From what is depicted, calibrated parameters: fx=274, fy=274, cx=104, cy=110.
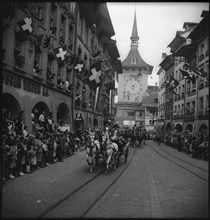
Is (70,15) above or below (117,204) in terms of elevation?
above

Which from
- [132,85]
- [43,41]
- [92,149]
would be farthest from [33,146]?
[132,85]

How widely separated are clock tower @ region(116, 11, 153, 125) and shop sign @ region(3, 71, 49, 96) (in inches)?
1996

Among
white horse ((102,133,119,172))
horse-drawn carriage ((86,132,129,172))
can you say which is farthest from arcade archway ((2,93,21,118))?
white horse ((102,133,119,172))

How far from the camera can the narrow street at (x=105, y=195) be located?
6395 millimetres

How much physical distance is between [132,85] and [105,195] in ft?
226

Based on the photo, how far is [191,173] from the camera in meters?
13.0

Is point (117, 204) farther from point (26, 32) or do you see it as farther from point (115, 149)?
point (26, 32)

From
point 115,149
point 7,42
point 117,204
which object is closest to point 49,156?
point 115,149

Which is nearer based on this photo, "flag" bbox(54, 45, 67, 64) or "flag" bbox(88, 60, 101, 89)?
"flag" bbox(88, 60, 101, 89)

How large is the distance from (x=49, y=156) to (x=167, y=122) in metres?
34.4

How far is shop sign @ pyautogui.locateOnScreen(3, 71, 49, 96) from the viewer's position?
1384cm

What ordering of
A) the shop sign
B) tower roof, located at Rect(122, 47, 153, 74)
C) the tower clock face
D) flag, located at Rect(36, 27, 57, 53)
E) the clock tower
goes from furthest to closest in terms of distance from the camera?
the tower clock face, the clock tower, tower roof, located at Rect(122, 47, 153, 74), flag, located at Rect(36, 27, 57, 53), the shop sign

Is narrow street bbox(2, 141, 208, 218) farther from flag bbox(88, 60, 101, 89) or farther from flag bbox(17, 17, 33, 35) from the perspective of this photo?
flag bbox(17, 17, 33, 35)

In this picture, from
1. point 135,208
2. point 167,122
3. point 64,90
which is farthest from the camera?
point 167,122
